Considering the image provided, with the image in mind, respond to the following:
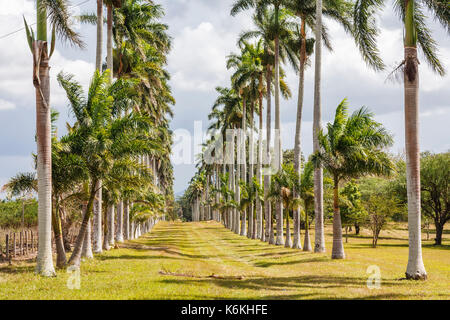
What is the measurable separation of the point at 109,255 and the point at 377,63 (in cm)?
1701

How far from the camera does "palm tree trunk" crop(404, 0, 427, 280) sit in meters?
14.8

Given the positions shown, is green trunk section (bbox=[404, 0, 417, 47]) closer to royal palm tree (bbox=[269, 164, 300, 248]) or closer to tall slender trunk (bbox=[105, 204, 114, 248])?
royal palm tree (bbox=[269, 164, 300, 248])

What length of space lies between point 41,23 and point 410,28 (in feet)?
42.0

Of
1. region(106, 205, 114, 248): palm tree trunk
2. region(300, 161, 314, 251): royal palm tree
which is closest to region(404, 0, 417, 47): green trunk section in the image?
region(300, 161, 314, 251): royal palm tree

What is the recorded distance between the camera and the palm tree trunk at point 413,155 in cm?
1476

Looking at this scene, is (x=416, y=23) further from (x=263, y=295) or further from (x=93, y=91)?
(x=93, y=91)

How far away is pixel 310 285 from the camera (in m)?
14.5

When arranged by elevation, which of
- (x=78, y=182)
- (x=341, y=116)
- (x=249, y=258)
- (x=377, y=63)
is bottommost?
(x=249, y=258)

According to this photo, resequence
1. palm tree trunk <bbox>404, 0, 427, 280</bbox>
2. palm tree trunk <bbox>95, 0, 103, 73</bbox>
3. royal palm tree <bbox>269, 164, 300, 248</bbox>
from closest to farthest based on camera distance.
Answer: palm tree trunk <bbox>404, 0, 427, 280</bbox> < palm tree trunk <bbox>95, 0, 103, 73</bbox> < royal palm tree <bbox>269, 164, 300, 248</bbox>

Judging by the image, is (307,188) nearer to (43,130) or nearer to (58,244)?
(58,244)

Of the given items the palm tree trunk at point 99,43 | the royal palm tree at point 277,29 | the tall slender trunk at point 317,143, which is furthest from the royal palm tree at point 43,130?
the royal palm tree at point 277,29

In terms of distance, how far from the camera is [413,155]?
15.0 m
